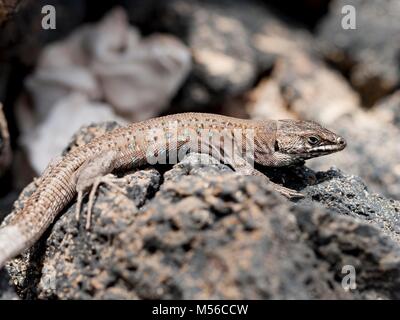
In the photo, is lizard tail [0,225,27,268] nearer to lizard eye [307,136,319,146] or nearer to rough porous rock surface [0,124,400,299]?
rough porous rock surface [0,124,400,299]

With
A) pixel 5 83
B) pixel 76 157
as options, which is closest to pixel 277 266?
pixel 76 157

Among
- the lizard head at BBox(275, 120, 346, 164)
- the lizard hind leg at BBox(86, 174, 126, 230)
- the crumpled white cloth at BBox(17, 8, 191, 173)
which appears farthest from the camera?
the crumpled white cloth at BBox(17, 8, 191, 173)

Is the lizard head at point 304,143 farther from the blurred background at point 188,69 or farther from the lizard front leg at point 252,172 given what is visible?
the blurred background at point 188,69

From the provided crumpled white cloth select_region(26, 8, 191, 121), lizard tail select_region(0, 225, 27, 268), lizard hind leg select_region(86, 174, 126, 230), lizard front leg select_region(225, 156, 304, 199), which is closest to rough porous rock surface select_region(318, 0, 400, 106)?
crumpled white cloth select_region(26, 8, 191, 121)

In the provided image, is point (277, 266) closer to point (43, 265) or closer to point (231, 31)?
point (43, 265)

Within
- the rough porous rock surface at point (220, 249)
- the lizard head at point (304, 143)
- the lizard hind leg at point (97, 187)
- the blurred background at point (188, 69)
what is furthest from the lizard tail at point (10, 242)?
the blurred background at point (188, 69)

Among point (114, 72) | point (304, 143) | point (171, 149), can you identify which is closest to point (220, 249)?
point (171, 149)

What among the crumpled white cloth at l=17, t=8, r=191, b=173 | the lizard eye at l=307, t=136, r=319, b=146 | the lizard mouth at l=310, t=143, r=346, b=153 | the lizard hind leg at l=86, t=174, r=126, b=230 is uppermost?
the lizard eye at l=307, t=136, r=319, b=146
